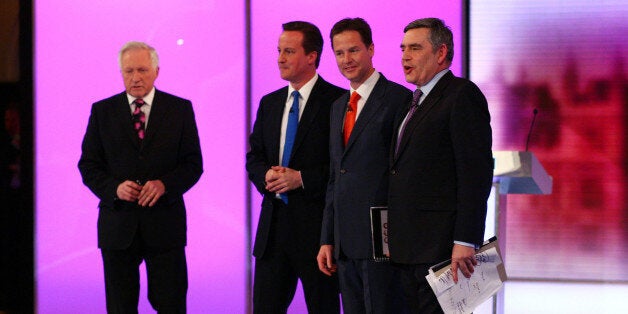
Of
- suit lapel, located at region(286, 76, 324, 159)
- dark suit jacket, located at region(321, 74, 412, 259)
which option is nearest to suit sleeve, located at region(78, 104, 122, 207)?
suit lapel, located at region(286, 76, 324, 159)

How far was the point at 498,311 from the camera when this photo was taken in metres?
4.05

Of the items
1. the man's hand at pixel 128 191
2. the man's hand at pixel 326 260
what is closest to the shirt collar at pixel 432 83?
the man's hand at pixel 326 260

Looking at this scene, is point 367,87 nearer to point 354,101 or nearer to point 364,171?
point 354,101

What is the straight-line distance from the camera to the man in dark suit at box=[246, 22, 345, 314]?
3797 mm

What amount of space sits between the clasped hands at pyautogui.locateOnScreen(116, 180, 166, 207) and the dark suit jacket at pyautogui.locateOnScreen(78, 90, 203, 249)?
1.9 inches

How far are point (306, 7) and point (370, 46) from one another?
172 centimetres

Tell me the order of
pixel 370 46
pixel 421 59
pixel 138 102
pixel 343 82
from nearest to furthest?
1. pixel 421 59
2. pixel 370 46
3. pixel 138 102
4. pixel 343 82

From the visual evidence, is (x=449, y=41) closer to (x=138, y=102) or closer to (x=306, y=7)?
(x=138, y=102)

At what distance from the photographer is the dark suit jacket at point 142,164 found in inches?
158

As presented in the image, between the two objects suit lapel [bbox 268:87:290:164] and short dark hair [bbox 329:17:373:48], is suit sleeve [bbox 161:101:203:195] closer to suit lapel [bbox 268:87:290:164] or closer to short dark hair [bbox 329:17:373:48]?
suit lapel [bbox 268:87:290:164]

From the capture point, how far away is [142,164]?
4.08 metres

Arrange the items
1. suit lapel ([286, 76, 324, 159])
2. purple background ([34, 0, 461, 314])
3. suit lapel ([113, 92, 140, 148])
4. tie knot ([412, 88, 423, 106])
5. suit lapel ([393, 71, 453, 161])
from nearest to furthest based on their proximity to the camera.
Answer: suit lapel ([393, 71, 453, 161]) → tie knot ([412, 88, 423, 106]) → suit lapel ([286, 76, 324, 159]) → suit lapel ([113, 92, 140, 148]) → purple background ([34, 0, 461, 314])

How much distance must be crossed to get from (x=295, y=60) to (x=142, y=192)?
3.19 feet

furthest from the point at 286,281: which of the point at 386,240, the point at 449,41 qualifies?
the point at 449,41
